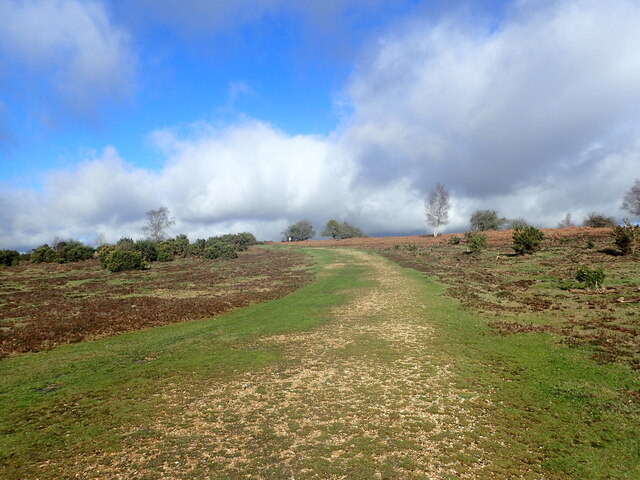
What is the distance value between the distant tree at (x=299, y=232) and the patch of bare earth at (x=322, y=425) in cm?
12313

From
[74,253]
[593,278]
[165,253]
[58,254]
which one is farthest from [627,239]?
[58,254]

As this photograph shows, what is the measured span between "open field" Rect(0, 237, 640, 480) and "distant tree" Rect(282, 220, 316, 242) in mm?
117282

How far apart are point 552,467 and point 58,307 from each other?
29.5 metres

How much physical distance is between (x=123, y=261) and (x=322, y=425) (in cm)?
4921

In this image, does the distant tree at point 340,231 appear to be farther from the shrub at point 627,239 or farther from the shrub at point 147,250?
the shrub at point 627,239

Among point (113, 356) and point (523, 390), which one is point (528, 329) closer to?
point (523, 390)

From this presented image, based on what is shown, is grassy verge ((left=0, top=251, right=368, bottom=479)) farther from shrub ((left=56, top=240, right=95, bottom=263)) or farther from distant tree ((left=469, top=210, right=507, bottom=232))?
distant tree ((left=469, top=210, right=507, bottom=232))

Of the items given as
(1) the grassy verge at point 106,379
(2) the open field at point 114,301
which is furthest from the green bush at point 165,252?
(1) the grassy verge at point 106,379

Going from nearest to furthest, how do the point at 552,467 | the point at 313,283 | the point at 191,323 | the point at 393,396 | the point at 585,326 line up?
the point at 552,467 < the point at 393,396 < the point at 585,326 < the point at 191,323 < the point at 313,283

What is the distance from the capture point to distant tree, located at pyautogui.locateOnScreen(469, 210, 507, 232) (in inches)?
3625

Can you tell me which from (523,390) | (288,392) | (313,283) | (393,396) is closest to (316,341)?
(288,392)

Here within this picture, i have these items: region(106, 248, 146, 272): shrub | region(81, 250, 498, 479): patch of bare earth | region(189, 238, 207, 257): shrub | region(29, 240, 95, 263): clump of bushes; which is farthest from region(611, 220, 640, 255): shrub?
region(29, 240, 95, 263): clump of bushes

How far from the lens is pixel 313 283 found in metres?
32.9

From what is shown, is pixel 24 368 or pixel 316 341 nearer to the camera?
pixel 24 368
